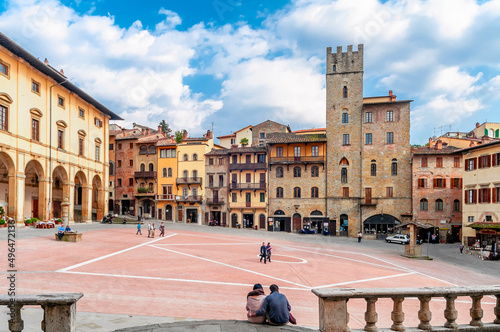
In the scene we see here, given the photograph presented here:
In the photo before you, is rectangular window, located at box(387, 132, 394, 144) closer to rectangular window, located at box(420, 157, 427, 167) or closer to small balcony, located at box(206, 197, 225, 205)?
rectangular window, located at box(420, 157, 427, 167)

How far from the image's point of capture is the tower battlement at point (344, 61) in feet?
180

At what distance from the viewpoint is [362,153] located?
2111 inches

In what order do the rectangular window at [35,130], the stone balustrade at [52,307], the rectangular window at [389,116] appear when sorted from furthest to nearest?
the rectangular window at [389,116]
the rectangular window at [35,130]
the stone balustrade at [52,307]

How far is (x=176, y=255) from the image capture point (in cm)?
2322

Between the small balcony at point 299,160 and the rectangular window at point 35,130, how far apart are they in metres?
31.6

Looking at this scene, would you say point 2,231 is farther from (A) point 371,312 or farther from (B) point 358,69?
(B) point 358,69

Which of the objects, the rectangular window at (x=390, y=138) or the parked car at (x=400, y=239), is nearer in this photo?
the parked car at (x=400, y=239)

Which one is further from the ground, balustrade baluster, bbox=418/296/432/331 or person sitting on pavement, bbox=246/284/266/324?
balustrade baluster, bbox=418/296/432/331

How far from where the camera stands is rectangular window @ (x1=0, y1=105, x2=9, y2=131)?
31891mm

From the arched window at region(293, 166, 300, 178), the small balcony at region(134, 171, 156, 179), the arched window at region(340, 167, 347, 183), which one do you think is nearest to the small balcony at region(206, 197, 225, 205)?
the small balcony at region(134, 171, 156, 179)

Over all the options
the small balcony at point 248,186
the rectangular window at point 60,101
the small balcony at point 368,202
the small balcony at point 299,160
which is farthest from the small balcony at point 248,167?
the rectangular window at point 60,101

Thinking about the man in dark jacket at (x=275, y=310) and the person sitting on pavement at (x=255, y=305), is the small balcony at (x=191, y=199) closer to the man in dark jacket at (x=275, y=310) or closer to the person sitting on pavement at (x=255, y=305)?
the person sitting on pavement at (x=255, y=305)

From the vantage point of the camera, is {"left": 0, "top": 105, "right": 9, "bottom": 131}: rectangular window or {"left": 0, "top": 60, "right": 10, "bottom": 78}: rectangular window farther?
{"left": 0, "top": 105, "right": 9, "bottom": 131}: rectangular window

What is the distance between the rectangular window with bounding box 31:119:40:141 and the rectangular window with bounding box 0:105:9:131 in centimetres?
362
